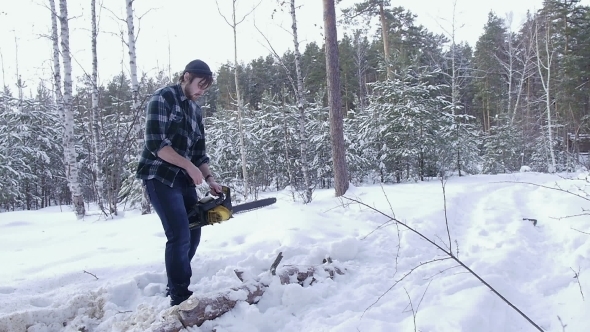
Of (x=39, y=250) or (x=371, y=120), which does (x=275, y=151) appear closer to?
(x=371, y=120)

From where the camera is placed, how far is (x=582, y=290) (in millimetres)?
3350

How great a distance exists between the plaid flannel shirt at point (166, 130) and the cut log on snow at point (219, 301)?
0.87 metres

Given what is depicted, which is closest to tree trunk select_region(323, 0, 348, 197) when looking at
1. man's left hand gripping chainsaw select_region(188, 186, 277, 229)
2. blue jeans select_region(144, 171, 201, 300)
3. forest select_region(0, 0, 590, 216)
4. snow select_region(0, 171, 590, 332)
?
forest select_region(0, 0, 590, 216)

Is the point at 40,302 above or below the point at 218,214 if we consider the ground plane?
below

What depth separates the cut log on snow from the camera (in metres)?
2.59

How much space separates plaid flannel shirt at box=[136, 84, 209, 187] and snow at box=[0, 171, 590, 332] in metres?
1.00

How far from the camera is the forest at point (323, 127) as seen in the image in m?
9.94

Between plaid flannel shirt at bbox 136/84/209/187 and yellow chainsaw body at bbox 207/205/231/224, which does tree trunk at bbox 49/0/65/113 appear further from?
yellow chainsaw body at bbox 207/205/231/224

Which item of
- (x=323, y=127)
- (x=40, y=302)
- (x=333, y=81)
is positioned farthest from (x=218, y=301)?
(x=323, y=127)

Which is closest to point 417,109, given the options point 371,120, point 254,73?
point 371,120

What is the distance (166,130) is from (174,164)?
0.27 meters

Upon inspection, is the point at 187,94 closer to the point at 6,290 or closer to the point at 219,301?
the point at 219,301

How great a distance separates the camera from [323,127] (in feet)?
53.2

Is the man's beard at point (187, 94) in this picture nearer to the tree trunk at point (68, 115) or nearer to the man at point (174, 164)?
the man at point (174, 164)
